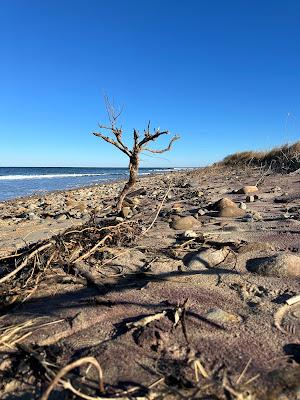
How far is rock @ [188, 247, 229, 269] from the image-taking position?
2.57m

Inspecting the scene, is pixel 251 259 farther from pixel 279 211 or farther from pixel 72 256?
pixel 279 211

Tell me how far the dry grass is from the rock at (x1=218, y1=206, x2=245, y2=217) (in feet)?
15.1

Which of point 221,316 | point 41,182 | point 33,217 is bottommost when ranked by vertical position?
point 41,182

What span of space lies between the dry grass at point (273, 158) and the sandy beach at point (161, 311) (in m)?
6.35

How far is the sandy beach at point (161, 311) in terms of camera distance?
1.43 meters

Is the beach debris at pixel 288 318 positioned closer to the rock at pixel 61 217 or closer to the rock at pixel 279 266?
the rock at pixel 279 266

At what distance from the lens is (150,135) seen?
11.2 feet

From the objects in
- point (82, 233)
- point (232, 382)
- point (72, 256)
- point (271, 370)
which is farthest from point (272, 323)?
point (82, 233)

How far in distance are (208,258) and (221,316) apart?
78cm

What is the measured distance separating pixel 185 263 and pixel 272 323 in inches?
36.8

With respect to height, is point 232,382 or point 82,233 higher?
point 82,233

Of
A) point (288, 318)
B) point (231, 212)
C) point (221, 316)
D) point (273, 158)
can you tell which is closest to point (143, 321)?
point (221, 316)

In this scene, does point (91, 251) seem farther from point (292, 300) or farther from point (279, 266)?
point (292, 300)

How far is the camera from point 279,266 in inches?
93.6
